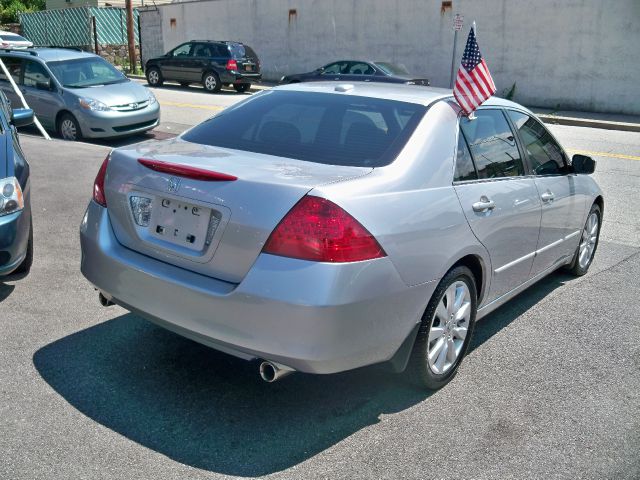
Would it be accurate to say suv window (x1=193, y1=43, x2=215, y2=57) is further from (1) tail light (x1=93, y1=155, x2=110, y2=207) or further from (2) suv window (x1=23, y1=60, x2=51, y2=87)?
(1) tail light (x1=93, y1=155, x2=110, y2=207)

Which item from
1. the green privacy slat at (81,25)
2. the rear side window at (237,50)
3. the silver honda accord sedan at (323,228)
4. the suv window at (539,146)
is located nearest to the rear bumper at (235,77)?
the rear side window at (237,50)

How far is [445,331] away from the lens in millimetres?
3916

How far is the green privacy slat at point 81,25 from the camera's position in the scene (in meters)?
35.7

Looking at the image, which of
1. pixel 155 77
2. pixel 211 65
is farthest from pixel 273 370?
pixel 155 77

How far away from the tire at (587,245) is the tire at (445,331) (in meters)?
2.27

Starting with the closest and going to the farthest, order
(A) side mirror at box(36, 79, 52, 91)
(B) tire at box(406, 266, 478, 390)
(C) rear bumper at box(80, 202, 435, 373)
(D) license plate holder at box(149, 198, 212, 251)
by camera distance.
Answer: (C) rear bumper at box(80, 202, 435, 373) → (D) license plate holder at box(149, 198, 212, 251) → (B) tire at box(406, 266, 478, 390) → (A) side mirror at box(36, 79, 52, 91)

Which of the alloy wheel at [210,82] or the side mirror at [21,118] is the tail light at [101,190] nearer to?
the side mirror at [21,118]

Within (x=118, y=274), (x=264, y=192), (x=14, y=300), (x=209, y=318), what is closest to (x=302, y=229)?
(x=264, y=192)

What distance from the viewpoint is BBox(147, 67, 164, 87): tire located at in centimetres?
2566

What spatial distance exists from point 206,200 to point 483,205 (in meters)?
1.65

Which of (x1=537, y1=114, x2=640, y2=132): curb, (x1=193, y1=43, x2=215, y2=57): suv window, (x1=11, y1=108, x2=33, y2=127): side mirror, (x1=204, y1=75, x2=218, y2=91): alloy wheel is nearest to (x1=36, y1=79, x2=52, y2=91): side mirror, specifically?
(x1=11, y1=108, x2=33, y2=127): side mirror

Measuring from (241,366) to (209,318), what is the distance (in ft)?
2.92

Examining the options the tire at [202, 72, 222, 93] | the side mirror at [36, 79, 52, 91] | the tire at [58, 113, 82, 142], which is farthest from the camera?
the tire at [202, 72, 222, 93]

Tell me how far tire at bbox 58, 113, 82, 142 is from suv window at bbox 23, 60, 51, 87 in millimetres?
905
